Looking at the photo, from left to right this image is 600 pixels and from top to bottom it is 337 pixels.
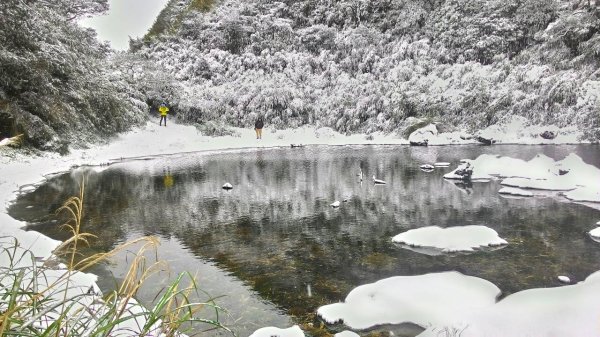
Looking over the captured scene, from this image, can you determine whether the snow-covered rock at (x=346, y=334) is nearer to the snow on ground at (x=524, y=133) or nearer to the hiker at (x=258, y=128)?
the snow on ground at (x=524, y=133)

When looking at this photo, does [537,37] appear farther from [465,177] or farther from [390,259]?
[390,259]

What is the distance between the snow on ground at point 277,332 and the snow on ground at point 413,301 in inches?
25.0

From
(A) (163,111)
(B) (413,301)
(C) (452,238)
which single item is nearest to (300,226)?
(C) (452,238)

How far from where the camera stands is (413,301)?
6262mm

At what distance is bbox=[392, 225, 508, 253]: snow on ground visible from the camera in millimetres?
8672

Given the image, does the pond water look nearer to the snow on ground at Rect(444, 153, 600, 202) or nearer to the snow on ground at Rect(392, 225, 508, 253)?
the snow on ground at Rect(392, 225, 508, 253)

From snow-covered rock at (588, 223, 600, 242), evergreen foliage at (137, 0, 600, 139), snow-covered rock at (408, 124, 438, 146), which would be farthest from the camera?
evergreen foliage at (137, 0, 600, 139)

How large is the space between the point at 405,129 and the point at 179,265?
24250 mm

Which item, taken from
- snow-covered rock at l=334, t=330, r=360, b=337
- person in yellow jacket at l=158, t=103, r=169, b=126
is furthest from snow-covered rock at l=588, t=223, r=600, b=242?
person in yellow jacket at l=158, t=103, r=169, b=126

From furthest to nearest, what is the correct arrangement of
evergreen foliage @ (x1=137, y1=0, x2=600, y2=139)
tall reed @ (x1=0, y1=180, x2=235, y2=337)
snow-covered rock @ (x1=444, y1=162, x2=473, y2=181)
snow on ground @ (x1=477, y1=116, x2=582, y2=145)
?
evergreen foliage @ (x1=137, y1=0, x2=600, y2=139), snow on ground @ (x1=477, y1=116, x2=582, y2=145), snow-covered rock @ (x1=444, y1=162, x2=473, y2=181), tall reed @ (x1=0, y1=180, x2=235, y2=337)

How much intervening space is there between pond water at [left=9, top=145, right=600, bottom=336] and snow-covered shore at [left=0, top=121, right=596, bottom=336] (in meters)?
1.17

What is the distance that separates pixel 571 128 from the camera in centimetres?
2659

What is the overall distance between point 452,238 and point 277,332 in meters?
4.97

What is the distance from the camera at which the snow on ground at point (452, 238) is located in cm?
867
